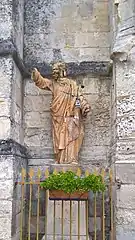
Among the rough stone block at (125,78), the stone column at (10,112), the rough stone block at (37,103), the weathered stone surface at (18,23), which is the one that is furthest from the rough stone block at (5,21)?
the rough stone block at (125,78)

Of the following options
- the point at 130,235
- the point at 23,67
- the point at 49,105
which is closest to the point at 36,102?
the point at 49,105

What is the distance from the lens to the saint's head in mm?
5492

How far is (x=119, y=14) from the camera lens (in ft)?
17.3

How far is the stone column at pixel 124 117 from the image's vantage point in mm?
4684

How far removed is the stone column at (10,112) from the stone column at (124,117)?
1.33m

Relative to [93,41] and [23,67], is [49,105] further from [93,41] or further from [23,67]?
[93,41]

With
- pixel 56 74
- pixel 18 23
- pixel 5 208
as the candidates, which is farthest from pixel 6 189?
pixel 18 23

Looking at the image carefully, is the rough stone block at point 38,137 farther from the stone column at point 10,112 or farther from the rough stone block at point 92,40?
the rough stone block at point 92,40

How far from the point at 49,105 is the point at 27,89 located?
1.49 feet

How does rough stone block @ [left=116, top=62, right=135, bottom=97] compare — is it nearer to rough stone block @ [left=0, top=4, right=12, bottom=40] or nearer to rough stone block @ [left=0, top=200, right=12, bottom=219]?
rough stone block @ [left=0, top=4, right=12, bottom=40]

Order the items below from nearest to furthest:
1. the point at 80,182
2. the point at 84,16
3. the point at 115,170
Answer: the point at 80,182
the point at 115,170
the point at 84,16

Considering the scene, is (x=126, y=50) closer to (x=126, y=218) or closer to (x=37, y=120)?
(x=37, y=120)

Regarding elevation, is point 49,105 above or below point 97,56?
below

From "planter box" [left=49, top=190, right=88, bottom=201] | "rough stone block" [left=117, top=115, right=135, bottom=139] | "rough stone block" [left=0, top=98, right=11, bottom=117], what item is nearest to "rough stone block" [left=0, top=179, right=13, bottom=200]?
"planter box" [left=49, top=190, right=88, bottom=201]
